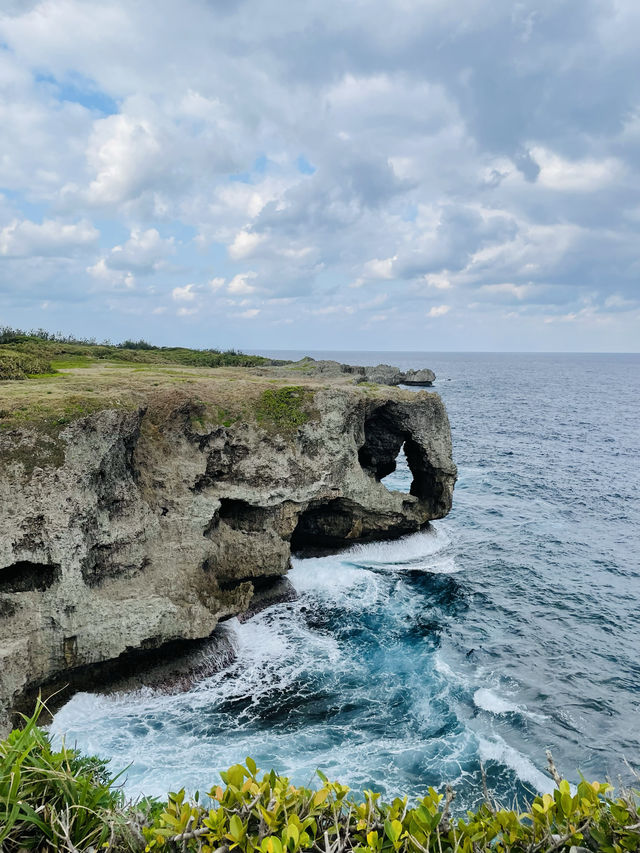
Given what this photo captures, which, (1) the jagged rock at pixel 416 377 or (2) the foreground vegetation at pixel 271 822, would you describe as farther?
(1) the jagged rock at pixel 416 377

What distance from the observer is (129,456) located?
22828 millimetres

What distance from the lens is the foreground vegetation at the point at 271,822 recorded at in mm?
5133

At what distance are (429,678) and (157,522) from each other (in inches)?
516

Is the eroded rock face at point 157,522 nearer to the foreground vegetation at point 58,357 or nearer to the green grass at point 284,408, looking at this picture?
the green grass at point 284,408

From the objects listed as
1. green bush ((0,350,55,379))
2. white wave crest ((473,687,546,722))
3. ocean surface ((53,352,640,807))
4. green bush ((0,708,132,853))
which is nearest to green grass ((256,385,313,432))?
ocean surface ((53,352,640,807))

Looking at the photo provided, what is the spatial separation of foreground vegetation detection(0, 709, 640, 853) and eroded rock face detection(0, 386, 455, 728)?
14035 millimetres

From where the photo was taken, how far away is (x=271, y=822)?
542 centimetres

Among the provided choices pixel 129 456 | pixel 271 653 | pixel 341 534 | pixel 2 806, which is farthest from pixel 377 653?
pixel 2 806

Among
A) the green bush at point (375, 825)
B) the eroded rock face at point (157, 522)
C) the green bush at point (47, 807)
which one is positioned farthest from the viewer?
the eroded rock face at point (157, 522)

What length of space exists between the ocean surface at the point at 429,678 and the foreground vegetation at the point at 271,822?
13.5 ft

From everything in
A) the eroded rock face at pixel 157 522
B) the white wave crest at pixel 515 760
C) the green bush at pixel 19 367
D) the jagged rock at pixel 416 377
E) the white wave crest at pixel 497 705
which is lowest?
the white wave crest at pixel 515 760

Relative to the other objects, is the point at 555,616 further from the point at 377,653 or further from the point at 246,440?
the point at 246,440

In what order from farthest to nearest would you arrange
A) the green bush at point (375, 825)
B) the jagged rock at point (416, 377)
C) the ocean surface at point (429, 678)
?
the jagged rock at point (416, 377)
the ocean surface at point (429, 678)
the green bush at point (375, 825)

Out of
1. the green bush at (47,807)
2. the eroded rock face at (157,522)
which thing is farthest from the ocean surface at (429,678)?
the green bush at (47,807)
